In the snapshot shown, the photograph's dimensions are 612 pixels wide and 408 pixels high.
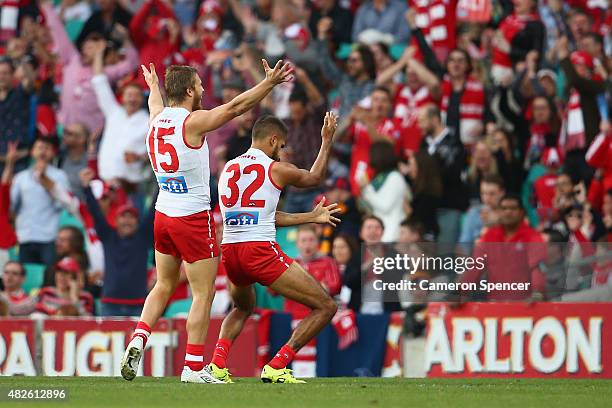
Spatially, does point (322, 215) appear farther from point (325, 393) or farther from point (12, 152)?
point (12, 152)

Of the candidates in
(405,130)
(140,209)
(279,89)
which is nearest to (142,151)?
(140,209)

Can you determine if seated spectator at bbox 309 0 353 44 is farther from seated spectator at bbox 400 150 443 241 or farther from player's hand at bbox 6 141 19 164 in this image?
player's hand at bbox 6 141 19 164

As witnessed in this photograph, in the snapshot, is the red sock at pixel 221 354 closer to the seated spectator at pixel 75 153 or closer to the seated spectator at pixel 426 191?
the seated spectator at pixel 426 191

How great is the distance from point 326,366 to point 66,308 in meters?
3.43

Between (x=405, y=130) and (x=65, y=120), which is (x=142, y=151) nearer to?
(x=65, y=120)

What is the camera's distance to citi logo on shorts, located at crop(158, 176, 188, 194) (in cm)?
1120

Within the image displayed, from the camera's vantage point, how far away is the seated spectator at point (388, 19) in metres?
20.3

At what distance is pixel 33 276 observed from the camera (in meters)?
18.4

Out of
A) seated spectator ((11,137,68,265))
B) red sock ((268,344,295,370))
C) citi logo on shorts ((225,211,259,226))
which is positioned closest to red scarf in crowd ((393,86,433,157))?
seated spectator ((11,137,68,265))

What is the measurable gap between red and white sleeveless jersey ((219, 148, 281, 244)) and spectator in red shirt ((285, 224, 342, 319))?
387cm

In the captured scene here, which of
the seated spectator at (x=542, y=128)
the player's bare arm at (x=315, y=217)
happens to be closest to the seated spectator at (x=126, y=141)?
the seated spectator at (x=542, y=128)

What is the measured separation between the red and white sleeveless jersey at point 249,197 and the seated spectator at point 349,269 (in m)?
4.21

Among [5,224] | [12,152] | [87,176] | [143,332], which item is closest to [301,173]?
[143,332]

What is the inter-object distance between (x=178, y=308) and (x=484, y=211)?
369 cm
